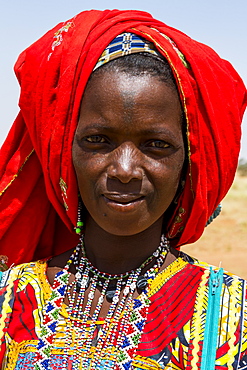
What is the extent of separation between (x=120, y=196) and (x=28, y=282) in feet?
2.02

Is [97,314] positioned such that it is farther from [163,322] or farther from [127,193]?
[127,193]

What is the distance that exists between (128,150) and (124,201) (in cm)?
20

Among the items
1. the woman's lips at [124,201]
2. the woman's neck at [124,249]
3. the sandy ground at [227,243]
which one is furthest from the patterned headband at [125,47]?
the sandy ground at [227,243]

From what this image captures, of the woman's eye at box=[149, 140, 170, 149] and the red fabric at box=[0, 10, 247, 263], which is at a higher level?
the red fabric at box=[0, 10, 247, 263]

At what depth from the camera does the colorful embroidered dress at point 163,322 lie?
209 cm

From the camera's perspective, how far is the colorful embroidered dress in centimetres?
209

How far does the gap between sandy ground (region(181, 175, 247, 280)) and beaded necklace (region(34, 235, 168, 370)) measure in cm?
771

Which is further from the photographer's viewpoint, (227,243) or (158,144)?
(227,243)

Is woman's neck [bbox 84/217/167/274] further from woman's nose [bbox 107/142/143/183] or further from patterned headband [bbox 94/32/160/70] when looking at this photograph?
patterned headband [bbox 94/32/160/70]

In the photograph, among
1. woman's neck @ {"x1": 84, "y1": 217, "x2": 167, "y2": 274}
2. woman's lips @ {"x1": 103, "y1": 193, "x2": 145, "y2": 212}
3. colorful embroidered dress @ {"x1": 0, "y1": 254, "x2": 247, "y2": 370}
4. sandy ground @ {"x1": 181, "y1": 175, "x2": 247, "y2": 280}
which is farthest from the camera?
sandy ground @ {"x1": 181, "y1": 175, "x2": 247, "y2": 280}

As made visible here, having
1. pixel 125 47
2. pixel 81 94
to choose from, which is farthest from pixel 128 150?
pixel 125 47

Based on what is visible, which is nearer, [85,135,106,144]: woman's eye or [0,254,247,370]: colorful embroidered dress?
[0,254,247,370]: colorful embroidered dress

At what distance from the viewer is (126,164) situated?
7.13ft

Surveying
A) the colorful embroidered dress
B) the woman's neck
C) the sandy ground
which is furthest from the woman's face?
the sandy ground
